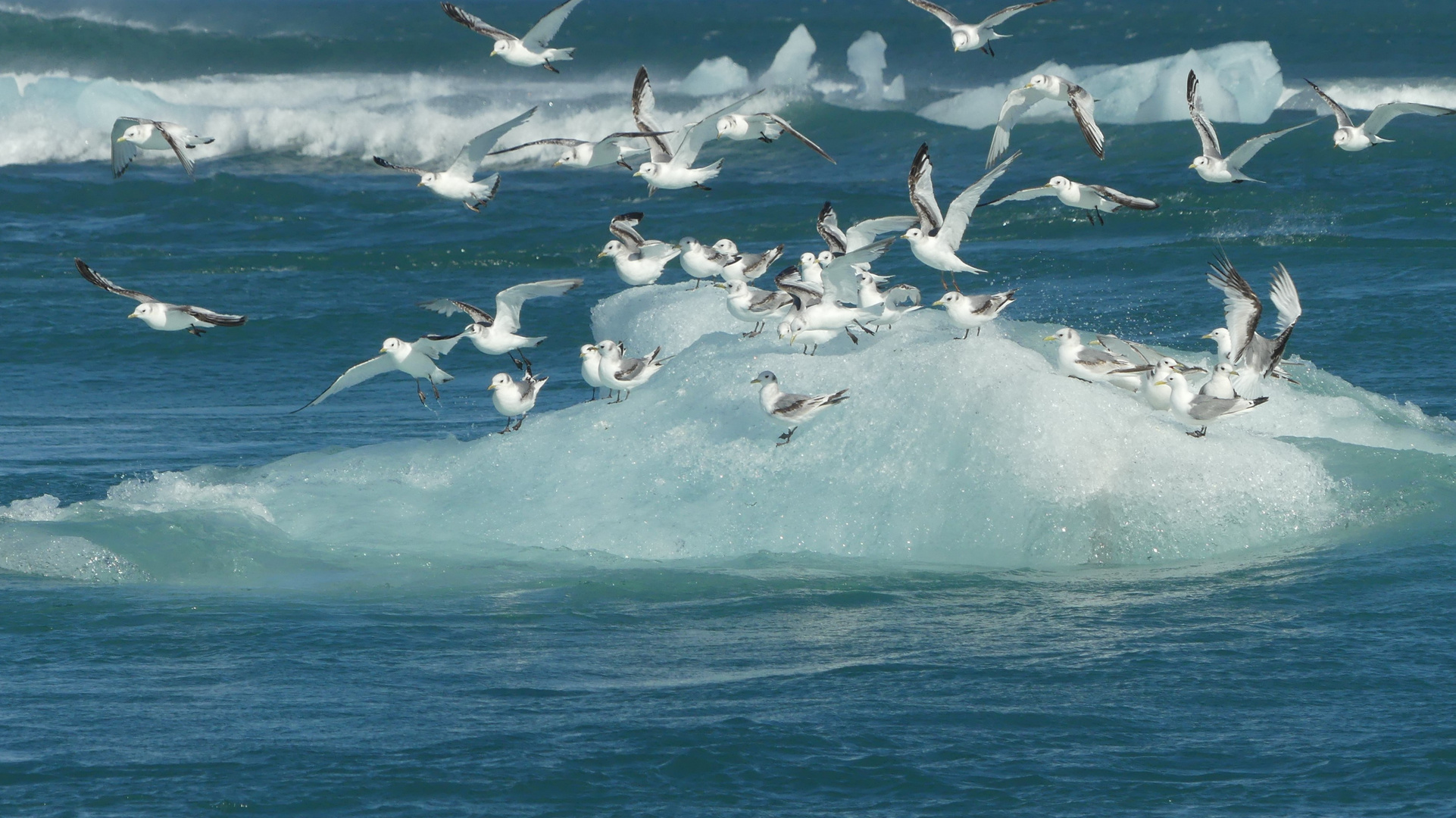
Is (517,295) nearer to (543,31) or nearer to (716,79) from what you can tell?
(543,31)

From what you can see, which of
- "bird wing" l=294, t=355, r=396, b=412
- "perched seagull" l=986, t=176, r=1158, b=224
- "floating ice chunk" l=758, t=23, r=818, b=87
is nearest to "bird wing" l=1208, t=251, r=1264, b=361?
"perched seagull" l=986, t=176, r=1158, b=224

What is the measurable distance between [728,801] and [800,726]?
2.44ft

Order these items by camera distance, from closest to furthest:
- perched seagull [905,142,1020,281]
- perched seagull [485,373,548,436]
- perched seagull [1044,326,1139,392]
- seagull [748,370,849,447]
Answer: seagull [748,370,849,447]
perched seagull [1044,326,1139,392]
perched seagull [485,373,548,436]
perched seagull [905,142,1020,281]

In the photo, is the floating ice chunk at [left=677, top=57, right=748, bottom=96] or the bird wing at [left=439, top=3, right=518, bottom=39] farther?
the floating ice chunk at [left=677, top=57, right=748, bottom=96]

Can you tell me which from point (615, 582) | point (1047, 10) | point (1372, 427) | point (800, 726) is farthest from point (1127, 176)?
point (1047, 10)

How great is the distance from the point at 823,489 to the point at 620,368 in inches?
76.9

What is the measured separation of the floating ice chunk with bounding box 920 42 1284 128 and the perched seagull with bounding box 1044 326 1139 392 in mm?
21215

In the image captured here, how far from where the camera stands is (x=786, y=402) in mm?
10727

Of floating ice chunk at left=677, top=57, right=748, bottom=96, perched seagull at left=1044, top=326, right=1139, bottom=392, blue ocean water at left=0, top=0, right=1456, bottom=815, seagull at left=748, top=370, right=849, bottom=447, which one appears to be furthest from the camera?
floating ice chunk at left=677, top=57, right=748, bottom=96

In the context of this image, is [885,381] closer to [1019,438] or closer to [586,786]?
[1019,438]

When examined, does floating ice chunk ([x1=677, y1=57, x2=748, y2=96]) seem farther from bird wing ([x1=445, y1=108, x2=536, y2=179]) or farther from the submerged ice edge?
the submerged ice edge

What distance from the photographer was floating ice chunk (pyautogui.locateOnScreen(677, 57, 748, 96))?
4575 centimetres

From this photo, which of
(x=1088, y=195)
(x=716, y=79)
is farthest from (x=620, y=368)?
(x=716, y=79)

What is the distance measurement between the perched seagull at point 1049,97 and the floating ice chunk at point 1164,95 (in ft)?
55.2
